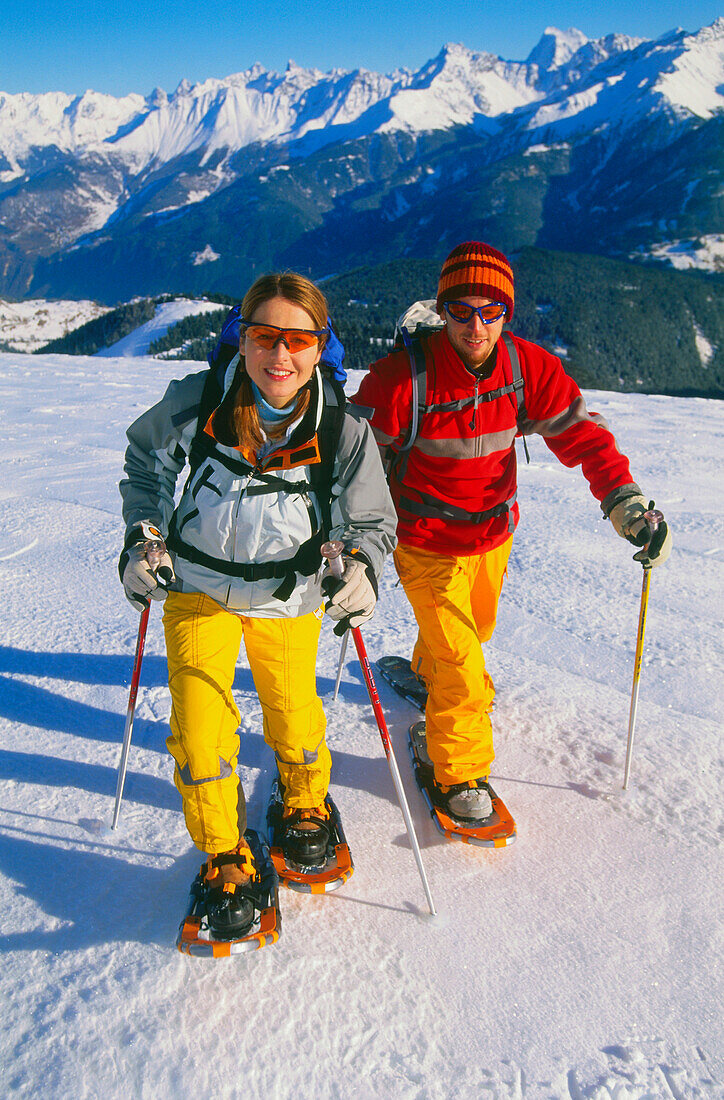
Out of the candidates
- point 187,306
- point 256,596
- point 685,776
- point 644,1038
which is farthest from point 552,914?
point 187,306

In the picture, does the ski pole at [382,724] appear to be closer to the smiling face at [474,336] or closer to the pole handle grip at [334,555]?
the pole handle grip at [334,555]

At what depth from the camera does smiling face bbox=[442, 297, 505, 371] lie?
8.34ft

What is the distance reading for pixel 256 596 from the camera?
219 cm

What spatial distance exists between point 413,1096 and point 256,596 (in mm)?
1412

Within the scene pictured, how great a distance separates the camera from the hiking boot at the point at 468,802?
257 centimetres

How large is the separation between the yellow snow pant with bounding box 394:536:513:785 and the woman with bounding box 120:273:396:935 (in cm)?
54

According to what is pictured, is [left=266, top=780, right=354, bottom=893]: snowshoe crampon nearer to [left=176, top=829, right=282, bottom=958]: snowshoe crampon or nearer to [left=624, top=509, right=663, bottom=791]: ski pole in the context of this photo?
[left=176, top=829, right=282, bottom=958]: snowshoe crampon

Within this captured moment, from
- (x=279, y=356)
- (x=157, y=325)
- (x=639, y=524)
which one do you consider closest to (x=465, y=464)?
(x=639, y=524)

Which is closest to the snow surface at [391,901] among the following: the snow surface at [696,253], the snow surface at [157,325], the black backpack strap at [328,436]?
the black backpack strap at [328,436]

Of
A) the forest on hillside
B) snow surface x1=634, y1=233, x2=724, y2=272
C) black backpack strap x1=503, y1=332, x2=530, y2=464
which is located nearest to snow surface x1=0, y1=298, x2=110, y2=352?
the forest on hillside

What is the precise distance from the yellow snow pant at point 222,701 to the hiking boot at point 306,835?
0.14 metres

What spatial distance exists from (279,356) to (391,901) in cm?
182

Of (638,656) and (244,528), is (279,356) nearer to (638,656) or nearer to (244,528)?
(244,528)

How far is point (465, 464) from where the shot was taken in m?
2.73
